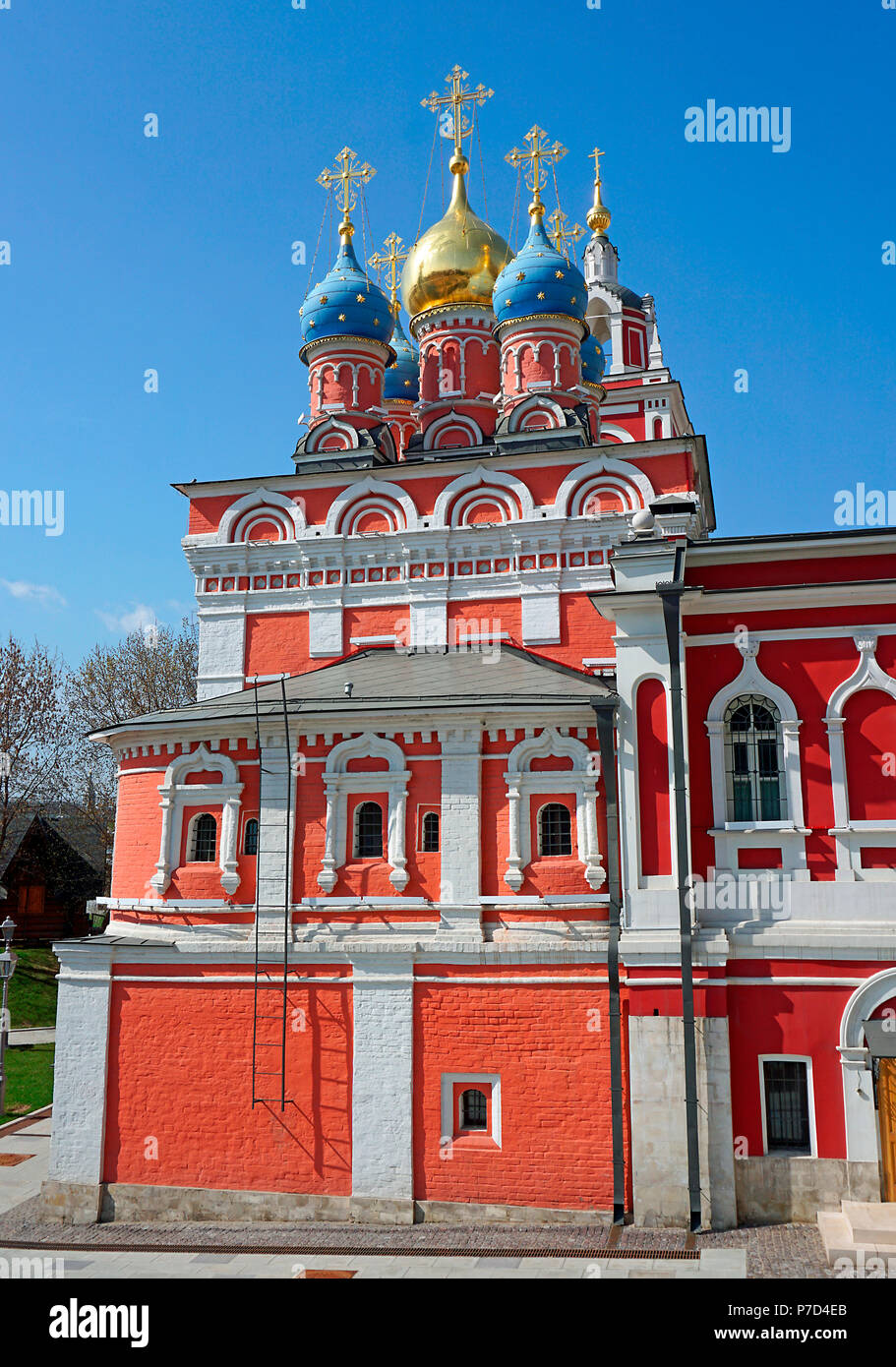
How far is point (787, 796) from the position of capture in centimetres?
1154

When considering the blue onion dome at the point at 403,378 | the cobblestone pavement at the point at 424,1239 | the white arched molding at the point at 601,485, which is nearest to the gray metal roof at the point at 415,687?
the white arched molding at the point at 601,485

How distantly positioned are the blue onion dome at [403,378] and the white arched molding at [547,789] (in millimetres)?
14496

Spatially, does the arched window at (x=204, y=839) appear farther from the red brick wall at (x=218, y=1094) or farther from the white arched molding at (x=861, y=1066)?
the white arched molding at (x=861, y=1066)

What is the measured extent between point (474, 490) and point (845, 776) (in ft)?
27.5

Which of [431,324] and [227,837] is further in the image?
[431,324]

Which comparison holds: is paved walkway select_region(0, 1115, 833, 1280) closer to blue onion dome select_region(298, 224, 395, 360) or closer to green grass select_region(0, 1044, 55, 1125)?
green grass select_region(0, 1044, 55, 1125)

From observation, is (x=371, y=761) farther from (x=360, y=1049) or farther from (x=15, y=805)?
(x=15, y=805)

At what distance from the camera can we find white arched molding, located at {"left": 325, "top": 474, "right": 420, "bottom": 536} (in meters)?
18.1

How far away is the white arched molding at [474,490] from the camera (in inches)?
691

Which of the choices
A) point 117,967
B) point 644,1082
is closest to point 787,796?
point 644,1082

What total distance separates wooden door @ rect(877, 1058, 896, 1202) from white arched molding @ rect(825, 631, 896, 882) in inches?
71.8

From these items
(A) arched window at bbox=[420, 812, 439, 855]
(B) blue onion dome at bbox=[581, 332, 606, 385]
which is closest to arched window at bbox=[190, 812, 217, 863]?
(A) arched window at bbox=[420, 812, 439, 855]

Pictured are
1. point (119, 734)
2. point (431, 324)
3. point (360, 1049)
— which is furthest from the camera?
point (431, 324)

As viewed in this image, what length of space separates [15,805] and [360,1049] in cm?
1999
